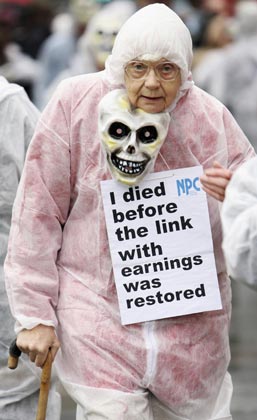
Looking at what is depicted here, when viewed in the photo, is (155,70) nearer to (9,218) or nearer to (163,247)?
(163,247)

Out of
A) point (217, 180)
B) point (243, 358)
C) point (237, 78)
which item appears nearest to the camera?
point (217, 180)

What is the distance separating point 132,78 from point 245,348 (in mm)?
5450

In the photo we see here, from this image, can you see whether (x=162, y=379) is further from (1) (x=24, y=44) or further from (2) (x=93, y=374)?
(1) (x=24, y=44)

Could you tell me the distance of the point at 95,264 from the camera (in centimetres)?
624

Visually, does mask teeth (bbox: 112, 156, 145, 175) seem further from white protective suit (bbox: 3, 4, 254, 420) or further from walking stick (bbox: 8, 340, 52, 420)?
walking stick (bbox: 8, 340, 52, 420)

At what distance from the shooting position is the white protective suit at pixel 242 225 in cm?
508

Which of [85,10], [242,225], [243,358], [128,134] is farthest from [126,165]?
[85,10]

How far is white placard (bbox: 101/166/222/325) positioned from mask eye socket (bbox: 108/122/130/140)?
0.21m

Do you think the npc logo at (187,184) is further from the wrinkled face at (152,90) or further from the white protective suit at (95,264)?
the wrinkled face at (152,90)

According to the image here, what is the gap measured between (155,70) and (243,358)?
5122 millimetres

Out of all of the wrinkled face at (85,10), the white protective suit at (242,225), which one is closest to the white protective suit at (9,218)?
the white protective suit at (242,225)

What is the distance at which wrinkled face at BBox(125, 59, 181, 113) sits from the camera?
6.00 m

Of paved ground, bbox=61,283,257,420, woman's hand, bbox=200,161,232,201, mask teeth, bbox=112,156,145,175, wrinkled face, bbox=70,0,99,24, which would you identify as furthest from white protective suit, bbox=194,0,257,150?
woman's hand, bbox=200,161,232,201

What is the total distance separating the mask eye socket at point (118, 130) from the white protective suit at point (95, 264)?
103mm
